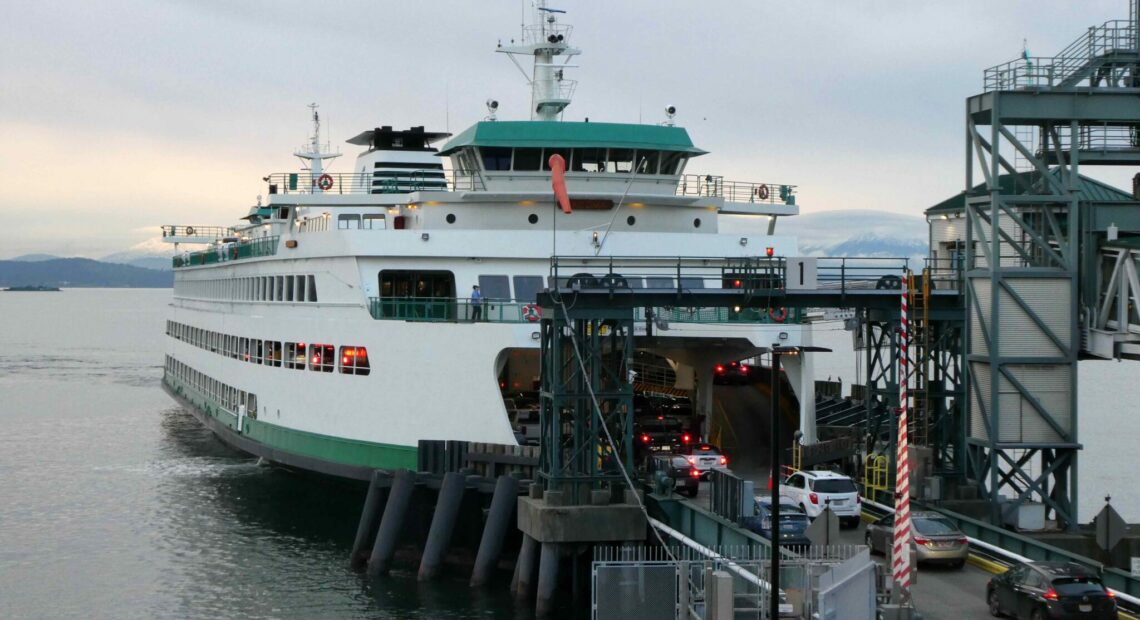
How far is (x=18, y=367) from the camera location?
11044 cm

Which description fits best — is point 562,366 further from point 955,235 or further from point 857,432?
point 955,235

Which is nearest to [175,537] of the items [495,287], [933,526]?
[495,287]

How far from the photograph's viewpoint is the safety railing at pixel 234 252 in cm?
4544

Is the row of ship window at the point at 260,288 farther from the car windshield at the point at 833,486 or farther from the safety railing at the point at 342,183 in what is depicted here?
the car windshield at the point at 833,486

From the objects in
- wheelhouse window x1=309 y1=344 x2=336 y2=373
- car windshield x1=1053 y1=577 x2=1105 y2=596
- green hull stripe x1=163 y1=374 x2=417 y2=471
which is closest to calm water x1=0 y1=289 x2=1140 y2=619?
green hull stripe x1=163 y1=374 x2=417 y2=471

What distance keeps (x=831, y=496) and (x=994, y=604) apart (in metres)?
6.88

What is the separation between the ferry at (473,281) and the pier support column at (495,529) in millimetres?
4085

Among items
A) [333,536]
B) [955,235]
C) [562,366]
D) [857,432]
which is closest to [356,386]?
[333,536]

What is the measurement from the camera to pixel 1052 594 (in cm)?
2030

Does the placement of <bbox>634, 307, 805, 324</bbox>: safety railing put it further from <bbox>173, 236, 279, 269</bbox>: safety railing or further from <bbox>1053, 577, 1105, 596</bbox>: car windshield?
<bbox>173, 236, 279, 269</bbox>: safety railing

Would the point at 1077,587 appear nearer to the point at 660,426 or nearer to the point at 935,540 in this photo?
the point at 935,540

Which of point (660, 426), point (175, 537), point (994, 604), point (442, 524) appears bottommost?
point (175, 537)

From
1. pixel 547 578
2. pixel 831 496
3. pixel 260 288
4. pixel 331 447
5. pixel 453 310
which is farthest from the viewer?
pixel 260 288

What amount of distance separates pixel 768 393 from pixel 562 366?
644 inches
